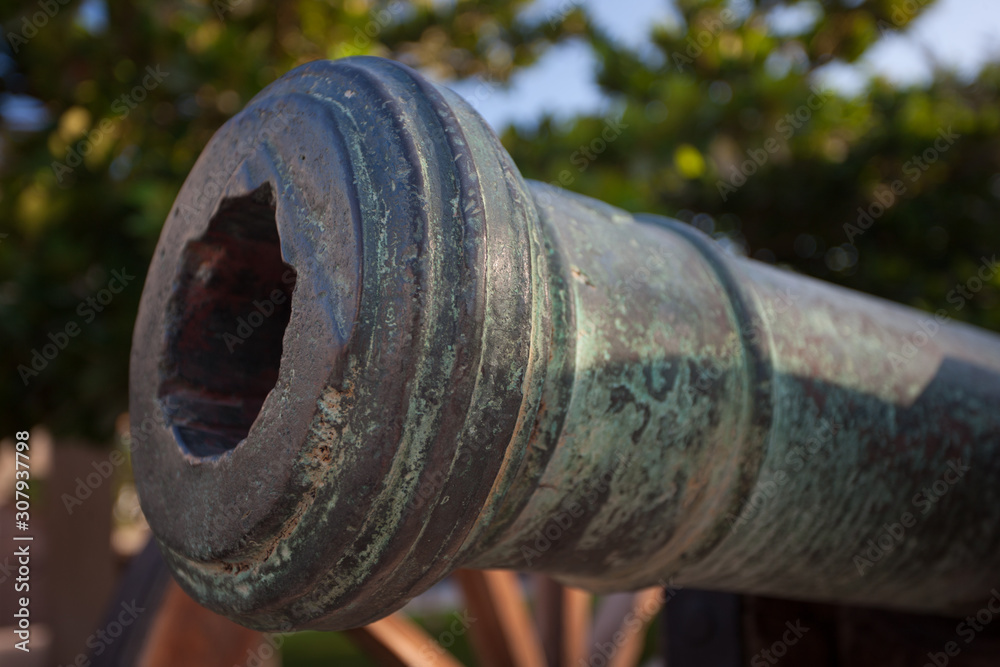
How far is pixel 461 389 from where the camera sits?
672 millimetres

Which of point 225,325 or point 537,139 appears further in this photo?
point 537,139

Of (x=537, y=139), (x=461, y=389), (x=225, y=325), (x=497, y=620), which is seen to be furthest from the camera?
(x=537, y=139)

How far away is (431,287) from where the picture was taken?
662mm

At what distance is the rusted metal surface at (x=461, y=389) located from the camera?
67 centimetres

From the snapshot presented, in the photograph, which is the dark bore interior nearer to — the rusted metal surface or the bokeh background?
the rusted metal surface

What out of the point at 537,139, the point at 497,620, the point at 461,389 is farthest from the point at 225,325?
the point at 537,139

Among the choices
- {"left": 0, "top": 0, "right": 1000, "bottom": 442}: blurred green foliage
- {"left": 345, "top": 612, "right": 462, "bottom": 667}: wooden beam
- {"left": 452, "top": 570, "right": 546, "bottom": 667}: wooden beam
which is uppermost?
{"left": 0, "top": 0, "right": 1000, "bottom": 442}: blurred green foliage

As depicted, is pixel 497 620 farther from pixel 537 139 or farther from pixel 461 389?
pixel 461 389

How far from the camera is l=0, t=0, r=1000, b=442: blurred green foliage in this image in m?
2.51

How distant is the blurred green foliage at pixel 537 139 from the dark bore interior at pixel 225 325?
143 cm

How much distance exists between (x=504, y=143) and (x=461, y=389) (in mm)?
2468

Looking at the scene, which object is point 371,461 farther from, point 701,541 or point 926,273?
point 926,273

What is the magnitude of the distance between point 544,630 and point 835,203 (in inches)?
90.3

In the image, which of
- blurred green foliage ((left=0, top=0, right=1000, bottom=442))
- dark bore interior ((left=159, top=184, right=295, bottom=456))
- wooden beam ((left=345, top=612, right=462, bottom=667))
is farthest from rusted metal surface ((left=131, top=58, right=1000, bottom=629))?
blurred green foliage ((left=0, top=0, right=1000, bottom=442))
